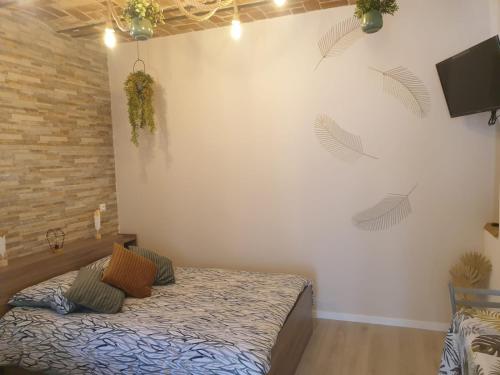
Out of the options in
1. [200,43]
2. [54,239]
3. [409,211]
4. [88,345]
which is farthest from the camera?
[200,43]

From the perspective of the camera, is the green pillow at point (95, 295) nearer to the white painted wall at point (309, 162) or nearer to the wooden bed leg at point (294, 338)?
the wooden bed leg at point (294, 338)

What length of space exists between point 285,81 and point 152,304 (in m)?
2.27

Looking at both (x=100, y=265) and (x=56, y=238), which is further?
(x=56, y=238)

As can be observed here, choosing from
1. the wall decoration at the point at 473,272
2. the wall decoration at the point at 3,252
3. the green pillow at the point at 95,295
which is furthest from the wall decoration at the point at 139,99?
the wall decoration at the point at 473,272

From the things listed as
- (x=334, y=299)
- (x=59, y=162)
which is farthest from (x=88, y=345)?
(x=334, y=299)

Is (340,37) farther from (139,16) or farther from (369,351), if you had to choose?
(369,351)

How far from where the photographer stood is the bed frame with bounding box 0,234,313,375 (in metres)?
2.34

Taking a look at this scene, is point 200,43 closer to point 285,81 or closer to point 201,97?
point 201,97

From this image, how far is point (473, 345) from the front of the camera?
54.7 inches

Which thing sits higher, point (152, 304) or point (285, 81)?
point (285, 81)

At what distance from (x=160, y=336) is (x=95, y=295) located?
695 millimetres

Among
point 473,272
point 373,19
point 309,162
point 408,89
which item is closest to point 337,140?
point 309,162

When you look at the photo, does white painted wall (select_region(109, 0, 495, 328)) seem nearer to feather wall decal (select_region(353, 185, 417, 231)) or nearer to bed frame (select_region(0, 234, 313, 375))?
feather wall decal (select_region(353, 185, 417, 231))

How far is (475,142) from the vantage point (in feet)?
9.59
